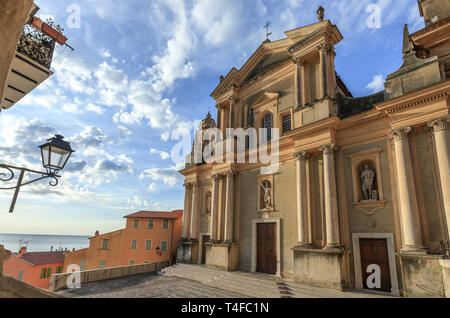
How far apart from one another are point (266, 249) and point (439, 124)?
9.30 meters

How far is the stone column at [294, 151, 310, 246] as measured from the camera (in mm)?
11563

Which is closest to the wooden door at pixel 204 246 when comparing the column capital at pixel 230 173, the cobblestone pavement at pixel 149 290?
the cobblestone pavement at pixel 149 290

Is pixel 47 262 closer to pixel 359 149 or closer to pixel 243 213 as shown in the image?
pixel 243 213

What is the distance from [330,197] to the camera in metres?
11.0

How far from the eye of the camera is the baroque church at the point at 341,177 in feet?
29.2

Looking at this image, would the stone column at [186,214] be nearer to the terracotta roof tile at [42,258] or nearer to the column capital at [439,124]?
the column capital at [439,124]

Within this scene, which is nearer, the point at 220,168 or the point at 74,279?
the point at 74,279

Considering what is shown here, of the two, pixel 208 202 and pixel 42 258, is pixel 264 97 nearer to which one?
pixel 208 202

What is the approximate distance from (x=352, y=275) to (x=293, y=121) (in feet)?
25.8

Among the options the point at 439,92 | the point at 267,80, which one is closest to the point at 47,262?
the point at 267,80

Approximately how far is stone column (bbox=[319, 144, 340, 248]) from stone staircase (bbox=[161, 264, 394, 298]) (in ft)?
6.21

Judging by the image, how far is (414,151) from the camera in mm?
9602

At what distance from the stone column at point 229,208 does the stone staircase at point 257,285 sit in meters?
2.07

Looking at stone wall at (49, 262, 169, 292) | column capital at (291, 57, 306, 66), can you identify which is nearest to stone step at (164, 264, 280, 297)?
stone wall at (49, 262, 169, 292)
